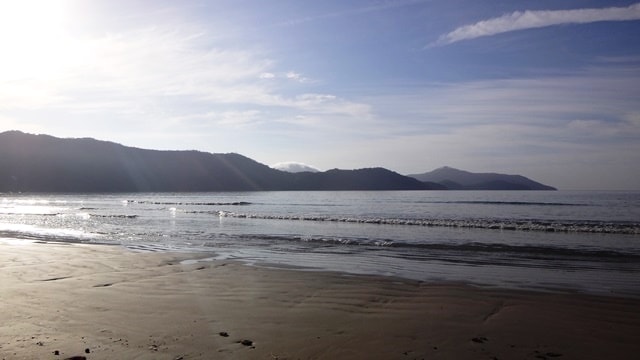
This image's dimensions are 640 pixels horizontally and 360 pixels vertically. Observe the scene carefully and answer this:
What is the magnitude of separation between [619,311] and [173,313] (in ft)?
24.4

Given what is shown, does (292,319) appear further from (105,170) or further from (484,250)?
(105,170)

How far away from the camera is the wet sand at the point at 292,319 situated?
6.19 meters

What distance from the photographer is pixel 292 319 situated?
774cm

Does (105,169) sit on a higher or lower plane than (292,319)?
higher

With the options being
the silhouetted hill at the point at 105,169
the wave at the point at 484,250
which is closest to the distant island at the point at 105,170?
the silhouetted hill at the point at 105,169

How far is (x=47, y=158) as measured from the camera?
543 ft

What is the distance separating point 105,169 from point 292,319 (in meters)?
177

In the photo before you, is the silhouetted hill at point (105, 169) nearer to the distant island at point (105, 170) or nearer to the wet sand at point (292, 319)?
the distant island at point (105, 170)

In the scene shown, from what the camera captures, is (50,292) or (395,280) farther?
(395,280)

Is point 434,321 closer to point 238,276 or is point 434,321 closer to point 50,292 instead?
point 238,276

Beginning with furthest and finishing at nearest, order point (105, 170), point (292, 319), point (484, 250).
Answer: point (105, 170) < point (484, 250) < point (292, 319)

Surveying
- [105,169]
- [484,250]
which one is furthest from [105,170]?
[484,250]

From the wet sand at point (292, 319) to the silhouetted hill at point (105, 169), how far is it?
522ft

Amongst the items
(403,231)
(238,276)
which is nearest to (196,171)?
(403,231)
